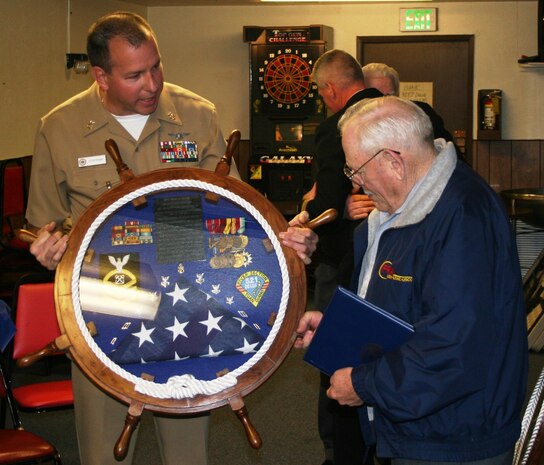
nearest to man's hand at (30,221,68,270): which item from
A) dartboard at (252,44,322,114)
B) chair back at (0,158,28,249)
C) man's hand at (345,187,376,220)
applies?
man's hand at (345,187,376,220)

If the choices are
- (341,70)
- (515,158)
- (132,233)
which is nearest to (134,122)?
(132,233)

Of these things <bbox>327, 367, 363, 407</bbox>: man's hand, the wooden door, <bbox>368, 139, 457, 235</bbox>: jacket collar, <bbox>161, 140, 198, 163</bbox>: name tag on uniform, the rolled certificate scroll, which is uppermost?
the wooden door

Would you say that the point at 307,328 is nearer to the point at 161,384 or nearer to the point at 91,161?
the point at 161,384

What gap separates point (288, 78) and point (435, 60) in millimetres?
1637

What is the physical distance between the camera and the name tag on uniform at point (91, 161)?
2541mm

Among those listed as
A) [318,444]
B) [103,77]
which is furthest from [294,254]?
[318,444]

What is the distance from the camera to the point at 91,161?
8.35 feet

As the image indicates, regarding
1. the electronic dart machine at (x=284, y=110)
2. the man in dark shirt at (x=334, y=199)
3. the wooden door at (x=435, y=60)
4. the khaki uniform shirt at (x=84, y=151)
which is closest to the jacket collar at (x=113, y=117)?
the khaki uniform shirt at (x=84, y=151)

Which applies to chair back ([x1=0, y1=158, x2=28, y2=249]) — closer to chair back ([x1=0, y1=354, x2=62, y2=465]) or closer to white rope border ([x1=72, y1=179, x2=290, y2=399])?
chair back ([x1=0, y1=354, x2=62, y2=465])

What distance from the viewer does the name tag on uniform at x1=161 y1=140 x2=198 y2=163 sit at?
8.42ft

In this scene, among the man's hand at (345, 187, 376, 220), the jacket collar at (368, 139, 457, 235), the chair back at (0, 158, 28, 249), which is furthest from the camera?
the chair back at (0, 158, 28, 249)

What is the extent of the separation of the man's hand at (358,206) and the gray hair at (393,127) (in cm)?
155

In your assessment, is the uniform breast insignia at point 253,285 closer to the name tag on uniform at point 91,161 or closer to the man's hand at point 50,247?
the man's hand at point 50,247

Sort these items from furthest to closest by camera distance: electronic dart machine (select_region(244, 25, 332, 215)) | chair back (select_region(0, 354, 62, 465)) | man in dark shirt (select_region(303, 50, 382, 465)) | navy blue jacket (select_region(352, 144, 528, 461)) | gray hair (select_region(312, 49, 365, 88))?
electronic dart machine (select_region(244, 25, 332, 215)) → gray hair (select_region(312, 49, 365, 88)) → man in dark shirt (select_region(303, 50, 382, 465)) → chair back (select_region(0, 354, 62, 465)) → navy blue jacket (select_region(352, 144, 528, 461))
